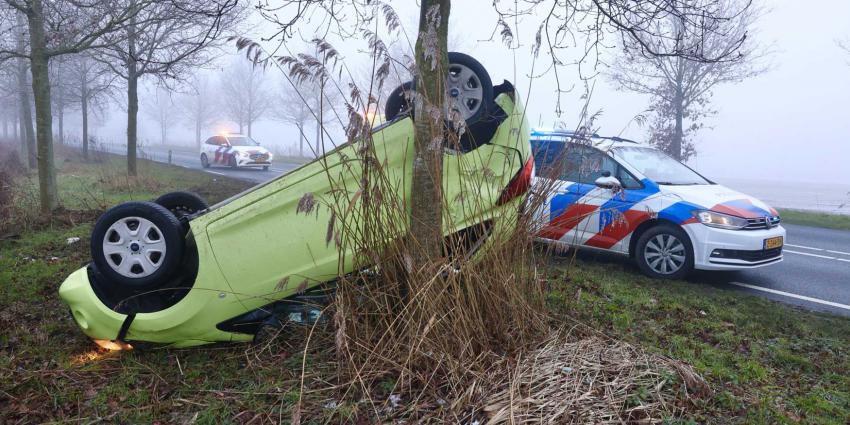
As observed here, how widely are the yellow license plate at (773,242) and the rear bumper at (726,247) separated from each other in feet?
0.14

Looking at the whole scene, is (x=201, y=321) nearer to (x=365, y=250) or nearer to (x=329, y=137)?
(x=365, y=250)

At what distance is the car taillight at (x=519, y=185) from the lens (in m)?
3.30

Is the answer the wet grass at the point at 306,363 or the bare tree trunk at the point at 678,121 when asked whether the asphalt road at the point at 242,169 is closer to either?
the wet grass at the point at 306,363

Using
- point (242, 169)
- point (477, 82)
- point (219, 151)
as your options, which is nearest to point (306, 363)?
point (477, 82)

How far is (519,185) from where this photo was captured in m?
3.49

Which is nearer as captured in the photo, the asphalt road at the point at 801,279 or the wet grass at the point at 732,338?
the wet grass at the point at 732,338

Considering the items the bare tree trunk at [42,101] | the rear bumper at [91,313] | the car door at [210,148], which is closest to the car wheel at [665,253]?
the rear bumper at [91,313]

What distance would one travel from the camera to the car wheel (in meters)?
5.71

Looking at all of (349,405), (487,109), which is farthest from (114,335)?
(487,109)

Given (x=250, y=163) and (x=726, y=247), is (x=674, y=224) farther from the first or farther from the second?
(x=250, y=163)

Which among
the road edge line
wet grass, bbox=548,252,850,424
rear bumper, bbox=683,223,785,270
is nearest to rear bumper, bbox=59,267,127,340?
wet grass, bbox=548,252,850,424

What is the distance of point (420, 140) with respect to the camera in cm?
313

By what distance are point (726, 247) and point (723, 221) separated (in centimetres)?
27

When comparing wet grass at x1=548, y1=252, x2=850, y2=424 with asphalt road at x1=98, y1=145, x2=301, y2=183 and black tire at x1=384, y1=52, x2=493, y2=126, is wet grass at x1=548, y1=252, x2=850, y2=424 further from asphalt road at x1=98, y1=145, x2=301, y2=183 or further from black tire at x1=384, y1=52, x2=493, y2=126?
asphalt road at x1=98, y1=145, x2=301, y2=183
